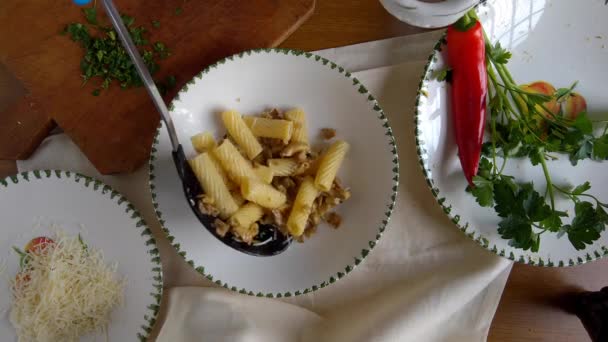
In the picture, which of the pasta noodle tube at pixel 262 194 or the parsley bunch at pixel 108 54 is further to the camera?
the parsley bunch at pixel 108 54

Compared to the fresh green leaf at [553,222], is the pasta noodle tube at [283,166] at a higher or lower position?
higher

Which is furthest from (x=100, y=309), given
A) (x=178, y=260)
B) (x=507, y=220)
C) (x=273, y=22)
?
(x=507, y=220)

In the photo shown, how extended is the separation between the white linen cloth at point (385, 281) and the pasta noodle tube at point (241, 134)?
195 millimetres

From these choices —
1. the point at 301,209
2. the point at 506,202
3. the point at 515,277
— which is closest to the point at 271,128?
the point at 301,209

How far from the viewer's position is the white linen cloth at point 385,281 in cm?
80

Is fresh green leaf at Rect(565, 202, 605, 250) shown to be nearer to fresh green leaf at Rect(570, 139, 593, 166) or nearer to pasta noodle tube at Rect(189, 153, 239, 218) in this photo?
fresh green leaf at Rect(570, 139, 593, 166)

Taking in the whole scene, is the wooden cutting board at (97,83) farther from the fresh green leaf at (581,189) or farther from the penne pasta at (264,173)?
the fresh green leaf at (581,189)

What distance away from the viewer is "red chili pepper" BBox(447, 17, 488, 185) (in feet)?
2.56

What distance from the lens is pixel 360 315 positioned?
0.82 m

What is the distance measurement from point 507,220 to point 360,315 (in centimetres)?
31

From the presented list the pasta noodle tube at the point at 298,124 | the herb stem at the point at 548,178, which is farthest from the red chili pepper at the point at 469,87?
the pasta noodle tube at the point at 298,124

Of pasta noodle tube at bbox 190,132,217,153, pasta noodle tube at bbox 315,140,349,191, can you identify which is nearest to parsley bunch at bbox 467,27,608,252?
pasta noodle tube at bbox 315,140,349,191

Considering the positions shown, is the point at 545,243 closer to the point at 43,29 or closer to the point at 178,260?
the point at 178,260

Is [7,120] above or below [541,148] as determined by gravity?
above
